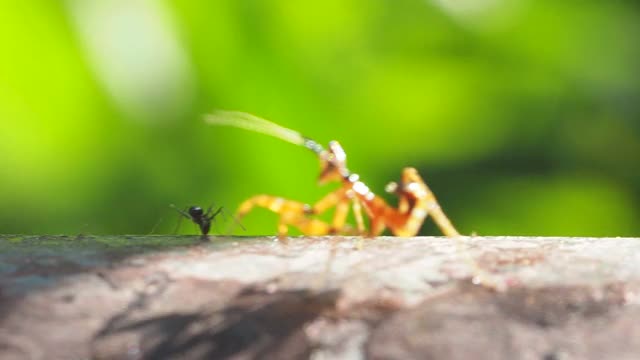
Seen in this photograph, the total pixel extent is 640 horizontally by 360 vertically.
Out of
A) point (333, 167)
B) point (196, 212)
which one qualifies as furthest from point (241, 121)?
point (333, 167)

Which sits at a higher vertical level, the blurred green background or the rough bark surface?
the blurred green background

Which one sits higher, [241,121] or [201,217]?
[241,121]

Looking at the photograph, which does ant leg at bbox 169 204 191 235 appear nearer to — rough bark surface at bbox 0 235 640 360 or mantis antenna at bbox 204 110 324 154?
mantis antenna at bbox 204 110 324 154

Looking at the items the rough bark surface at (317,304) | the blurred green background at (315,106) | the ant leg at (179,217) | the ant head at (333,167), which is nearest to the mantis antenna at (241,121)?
the blurred green background at (315,106)

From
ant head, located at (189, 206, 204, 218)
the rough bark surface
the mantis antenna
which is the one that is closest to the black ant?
ant head, located at (189, 206, 204, 218)

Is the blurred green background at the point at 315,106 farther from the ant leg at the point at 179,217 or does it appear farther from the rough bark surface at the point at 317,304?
the rough bark surface at the point at 317,304

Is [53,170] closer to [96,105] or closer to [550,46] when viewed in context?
[96,105]

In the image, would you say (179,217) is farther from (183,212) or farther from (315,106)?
(315,106)
